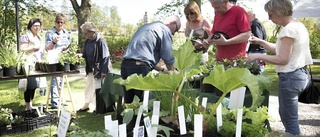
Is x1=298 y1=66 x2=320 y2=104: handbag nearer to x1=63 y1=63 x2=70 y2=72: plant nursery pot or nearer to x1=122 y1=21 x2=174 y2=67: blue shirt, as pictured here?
x1=122 y1=21 x2=174 y2=67: blue shirt

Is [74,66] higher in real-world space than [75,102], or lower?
higher

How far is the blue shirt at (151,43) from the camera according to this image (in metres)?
2.52

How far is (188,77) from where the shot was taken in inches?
48.1

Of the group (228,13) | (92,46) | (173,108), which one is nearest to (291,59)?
(228,13)

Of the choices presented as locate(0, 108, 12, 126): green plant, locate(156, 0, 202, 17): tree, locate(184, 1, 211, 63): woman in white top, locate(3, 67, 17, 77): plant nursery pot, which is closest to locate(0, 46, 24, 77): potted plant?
locate(3, 67, 17, 77): plant nursery pot

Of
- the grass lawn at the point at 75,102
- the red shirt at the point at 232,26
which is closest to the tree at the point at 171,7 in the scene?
the grass lawn at the point at 75,102

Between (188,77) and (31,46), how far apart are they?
142 inches

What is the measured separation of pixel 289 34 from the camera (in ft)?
6.55

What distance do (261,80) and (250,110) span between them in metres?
0.14

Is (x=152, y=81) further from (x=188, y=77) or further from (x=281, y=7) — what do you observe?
(x=281, y=7)

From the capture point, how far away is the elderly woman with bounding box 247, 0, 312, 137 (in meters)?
2.03

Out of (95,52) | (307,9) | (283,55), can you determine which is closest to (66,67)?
(95,52)

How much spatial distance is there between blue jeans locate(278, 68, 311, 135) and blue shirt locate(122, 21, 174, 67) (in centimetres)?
88

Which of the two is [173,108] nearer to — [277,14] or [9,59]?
[277,14]
